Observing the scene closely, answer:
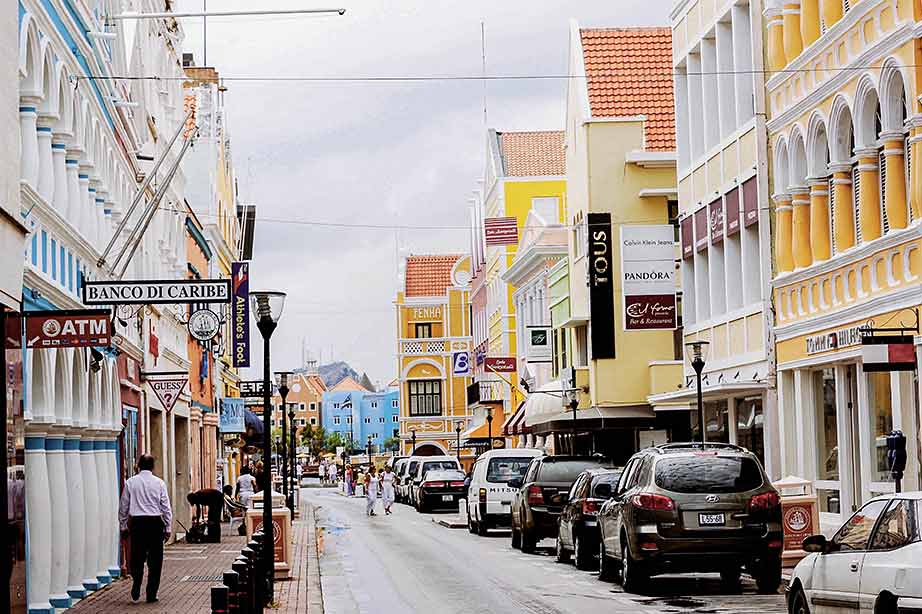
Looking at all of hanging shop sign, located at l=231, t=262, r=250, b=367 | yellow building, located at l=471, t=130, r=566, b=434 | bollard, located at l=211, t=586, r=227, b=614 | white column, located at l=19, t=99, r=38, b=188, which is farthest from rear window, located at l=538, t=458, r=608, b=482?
yellow building, located at l=471, t=130, r=566, b=434

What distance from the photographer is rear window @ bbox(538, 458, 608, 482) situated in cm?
3033

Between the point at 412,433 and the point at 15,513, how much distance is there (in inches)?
3601

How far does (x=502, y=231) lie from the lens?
220ft

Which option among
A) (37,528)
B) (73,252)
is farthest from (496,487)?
(37,528)

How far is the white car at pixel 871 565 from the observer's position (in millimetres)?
12000

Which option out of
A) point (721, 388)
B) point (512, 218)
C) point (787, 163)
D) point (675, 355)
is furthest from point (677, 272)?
point (512, 218)

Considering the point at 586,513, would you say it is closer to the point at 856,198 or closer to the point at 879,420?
the point at 879,420

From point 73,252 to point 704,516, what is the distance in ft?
29.2

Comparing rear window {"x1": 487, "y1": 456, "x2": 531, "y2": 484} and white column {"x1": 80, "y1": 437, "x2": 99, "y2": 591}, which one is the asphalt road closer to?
rear window {"x1": 487, "y1": 456, "x2": 531, "y2": 484}

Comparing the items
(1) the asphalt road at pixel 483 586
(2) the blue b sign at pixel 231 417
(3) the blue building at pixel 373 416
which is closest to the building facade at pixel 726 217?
(1) the asphalt road at pixel 483 586

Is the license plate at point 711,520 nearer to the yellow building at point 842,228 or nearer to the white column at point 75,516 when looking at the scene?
the yellow building at point 842,228

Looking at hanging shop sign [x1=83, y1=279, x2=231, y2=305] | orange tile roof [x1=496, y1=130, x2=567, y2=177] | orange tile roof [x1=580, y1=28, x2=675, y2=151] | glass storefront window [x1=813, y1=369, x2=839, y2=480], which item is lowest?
glass storefront window [x1=813, y1=369, x2=839, y2=480]

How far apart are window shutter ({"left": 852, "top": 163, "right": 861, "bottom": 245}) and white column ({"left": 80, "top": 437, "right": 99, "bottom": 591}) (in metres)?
12.3

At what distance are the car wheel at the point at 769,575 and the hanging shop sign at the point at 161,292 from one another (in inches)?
299
